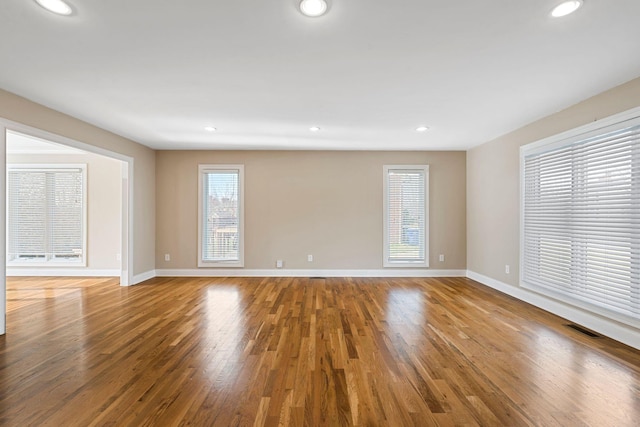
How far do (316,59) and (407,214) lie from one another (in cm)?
434

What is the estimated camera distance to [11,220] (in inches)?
244

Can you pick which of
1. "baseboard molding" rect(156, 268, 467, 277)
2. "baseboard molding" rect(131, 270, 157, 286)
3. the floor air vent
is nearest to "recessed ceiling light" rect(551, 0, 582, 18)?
the floor air vent

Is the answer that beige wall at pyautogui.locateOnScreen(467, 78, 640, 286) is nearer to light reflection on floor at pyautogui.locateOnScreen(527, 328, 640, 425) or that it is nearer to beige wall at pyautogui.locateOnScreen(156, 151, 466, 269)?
beige wall at pyautogui.locateOnScreen(156, 151, 466, 269)

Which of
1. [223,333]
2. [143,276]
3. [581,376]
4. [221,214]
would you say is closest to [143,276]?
[143,276]

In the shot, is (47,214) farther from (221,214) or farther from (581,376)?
(581,376)

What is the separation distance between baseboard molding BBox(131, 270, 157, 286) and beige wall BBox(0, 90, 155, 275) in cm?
5

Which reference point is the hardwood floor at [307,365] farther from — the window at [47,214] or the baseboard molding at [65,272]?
the window at [47,214]

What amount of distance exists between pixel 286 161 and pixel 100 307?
3872 mm

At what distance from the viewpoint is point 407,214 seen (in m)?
6.26

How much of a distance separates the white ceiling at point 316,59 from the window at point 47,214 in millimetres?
3151

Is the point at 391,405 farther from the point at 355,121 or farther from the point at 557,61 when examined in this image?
the point at 355,121

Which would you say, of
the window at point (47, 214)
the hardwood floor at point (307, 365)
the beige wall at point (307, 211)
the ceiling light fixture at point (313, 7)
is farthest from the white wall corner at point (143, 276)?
the ceiling light fixture at point (313, 7)

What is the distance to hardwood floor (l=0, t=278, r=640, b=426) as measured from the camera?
1903 millimetres

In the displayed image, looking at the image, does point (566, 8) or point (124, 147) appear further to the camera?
point (124, 147)
